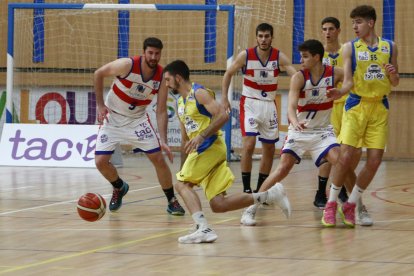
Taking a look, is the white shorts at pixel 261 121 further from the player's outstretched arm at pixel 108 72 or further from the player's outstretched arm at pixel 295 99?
the player's outstretched arm at pixel 295 99

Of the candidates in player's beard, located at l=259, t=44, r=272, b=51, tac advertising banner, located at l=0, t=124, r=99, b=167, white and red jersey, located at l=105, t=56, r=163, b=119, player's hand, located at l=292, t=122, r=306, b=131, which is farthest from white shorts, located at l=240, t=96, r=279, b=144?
tac advertising banner, located at l=0, t=124, r=99, b=167

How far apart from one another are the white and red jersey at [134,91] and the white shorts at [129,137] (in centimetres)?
14

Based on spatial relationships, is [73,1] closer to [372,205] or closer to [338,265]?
[372,205]

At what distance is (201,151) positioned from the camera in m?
8.56

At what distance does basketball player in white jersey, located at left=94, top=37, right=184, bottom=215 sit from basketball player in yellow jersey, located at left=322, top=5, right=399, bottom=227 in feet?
6.66

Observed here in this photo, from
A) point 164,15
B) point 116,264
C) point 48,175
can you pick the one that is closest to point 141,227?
point 116,264

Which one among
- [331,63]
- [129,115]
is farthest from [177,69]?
[331,63]

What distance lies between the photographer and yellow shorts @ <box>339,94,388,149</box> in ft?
30.1

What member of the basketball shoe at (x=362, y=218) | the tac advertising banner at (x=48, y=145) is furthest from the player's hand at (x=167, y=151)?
the tac advertising banner at (x=48, y=145)

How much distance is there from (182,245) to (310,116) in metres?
2.34

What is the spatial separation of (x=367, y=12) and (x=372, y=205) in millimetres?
2906

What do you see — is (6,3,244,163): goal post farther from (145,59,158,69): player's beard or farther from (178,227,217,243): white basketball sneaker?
(178,227,217,243): white basketball sneaker

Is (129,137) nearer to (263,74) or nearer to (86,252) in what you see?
(263,74)

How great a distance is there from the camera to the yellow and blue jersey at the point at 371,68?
914 cm
